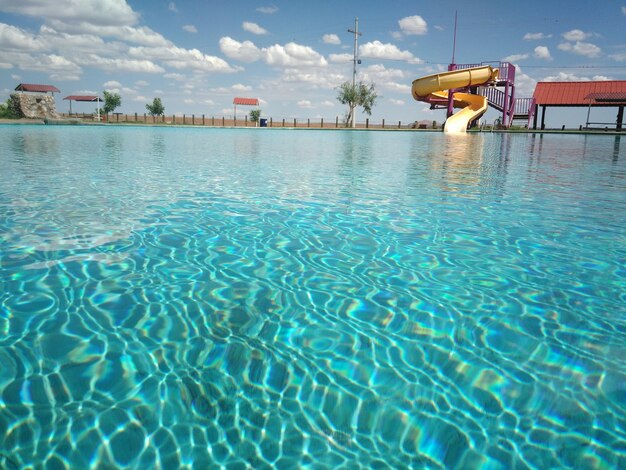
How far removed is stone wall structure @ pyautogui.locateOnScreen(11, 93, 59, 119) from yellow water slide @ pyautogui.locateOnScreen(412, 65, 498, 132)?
3694cm

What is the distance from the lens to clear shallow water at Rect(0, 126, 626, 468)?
186 cm

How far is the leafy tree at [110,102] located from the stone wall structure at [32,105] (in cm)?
1244

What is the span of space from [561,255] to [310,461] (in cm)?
340

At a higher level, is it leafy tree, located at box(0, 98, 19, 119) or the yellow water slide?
the yellow water slide

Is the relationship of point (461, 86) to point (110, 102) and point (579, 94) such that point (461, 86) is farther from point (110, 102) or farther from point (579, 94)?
point (110, 102)

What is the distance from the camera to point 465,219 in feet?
17.9

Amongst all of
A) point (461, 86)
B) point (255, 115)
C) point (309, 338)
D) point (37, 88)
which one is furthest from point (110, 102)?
point (309, 338)

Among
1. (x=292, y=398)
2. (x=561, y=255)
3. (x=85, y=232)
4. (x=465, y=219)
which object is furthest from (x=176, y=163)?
(x=292, y=398)

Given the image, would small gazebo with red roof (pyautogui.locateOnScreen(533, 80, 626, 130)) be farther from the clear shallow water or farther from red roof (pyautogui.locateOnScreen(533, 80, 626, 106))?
the clear shallow water

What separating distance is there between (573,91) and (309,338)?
45.7 metres

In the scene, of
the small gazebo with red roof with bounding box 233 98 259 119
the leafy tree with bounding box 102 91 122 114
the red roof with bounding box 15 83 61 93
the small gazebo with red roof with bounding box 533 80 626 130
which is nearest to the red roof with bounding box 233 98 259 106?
the small gazebo with red roof with bounding box 233 98 259 119

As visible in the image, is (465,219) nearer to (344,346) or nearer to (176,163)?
(344,346)

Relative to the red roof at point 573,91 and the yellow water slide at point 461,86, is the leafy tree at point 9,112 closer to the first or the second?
the yellow water slide at point 461,86

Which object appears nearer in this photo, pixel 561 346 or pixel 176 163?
pixel 561 346
